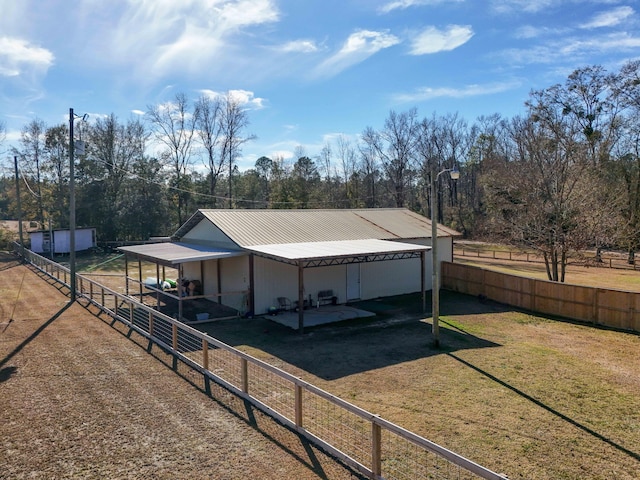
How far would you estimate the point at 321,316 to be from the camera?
15.8 metres

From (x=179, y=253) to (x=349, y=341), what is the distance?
25.9 feet

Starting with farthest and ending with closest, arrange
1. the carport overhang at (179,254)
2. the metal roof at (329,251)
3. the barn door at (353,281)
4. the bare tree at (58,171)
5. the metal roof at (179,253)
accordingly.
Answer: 1. the bare tree at (58,171)
2. the barn door at (353,281)
3. the metal roof at (179,253)
4. the carport overhang at (179,254)
5. the metal roof at (329,251)

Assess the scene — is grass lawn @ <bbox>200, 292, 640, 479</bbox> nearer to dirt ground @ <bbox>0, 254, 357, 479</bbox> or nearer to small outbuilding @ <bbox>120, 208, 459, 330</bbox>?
Answer: small outbuilding @ <bbox>120, 208, 459, 330</bbox>

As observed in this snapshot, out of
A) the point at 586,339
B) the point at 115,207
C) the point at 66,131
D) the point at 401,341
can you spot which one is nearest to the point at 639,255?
the point at 586,339

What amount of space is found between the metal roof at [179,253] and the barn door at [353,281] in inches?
195

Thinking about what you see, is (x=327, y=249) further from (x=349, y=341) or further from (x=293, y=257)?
(x=349, y=341)

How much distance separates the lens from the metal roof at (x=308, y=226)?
17.7 metres

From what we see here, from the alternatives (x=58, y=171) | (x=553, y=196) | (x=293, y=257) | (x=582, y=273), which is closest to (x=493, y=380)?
(x=293, y=257)

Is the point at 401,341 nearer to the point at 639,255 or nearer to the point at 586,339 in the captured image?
the point at 586,339

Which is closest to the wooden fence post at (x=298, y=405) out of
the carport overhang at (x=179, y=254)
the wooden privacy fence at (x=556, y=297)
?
the carport overhang at (x=179, y=254)

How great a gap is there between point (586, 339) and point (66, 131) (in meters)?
46.8

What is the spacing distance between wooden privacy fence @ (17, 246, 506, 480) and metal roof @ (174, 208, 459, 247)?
6.77 meters

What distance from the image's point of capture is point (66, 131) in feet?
142

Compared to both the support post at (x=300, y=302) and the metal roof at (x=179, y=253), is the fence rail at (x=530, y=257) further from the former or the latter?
the metal roof at (x=179, y=253)
